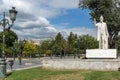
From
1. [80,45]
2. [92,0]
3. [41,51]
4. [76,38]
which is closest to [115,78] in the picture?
[92,0]

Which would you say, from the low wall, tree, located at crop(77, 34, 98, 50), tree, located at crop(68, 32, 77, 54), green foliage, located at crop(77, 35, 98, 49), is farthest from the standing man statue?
tree, located at crop(68, 32, 77, 54)

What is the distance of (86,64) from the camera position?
23250 millimetres

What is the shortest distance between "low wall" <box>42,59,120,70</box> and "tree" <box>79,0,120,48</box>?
1941 centimetres

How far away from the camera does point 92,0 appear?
43250 mm

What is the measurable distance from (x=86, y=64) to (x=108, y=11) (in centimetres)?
2099

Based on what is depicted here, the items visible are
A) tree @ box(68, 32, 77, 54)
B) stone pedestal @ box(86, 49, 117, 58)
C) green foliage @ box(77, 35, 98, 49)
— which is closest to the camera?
stone pedestal @ box(86, 49, 117, 58)

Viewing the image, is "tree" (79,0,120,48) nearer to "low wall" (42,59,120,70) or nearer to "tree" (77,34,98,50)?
"low wall" (42,59,120,70)

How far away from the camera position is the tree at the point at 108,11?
139ft

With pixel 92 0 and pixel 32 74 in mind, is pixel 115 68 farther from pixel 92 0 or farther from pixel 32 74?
pixel 92 0

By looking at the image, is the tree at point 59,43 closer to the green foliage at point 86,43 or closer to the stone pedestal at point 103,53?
the green foliage at point 86,43

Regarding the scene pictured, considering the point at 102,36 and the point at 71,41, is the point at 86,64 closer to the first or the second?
the point at 102,36

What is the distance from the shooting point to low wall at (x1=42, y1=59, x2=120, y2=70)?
22.3 metres

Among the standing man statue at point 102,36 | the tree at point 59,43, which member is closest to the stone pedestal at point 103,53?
the standing man statue at point 102,36

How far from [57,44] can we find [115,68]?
2692 inches
